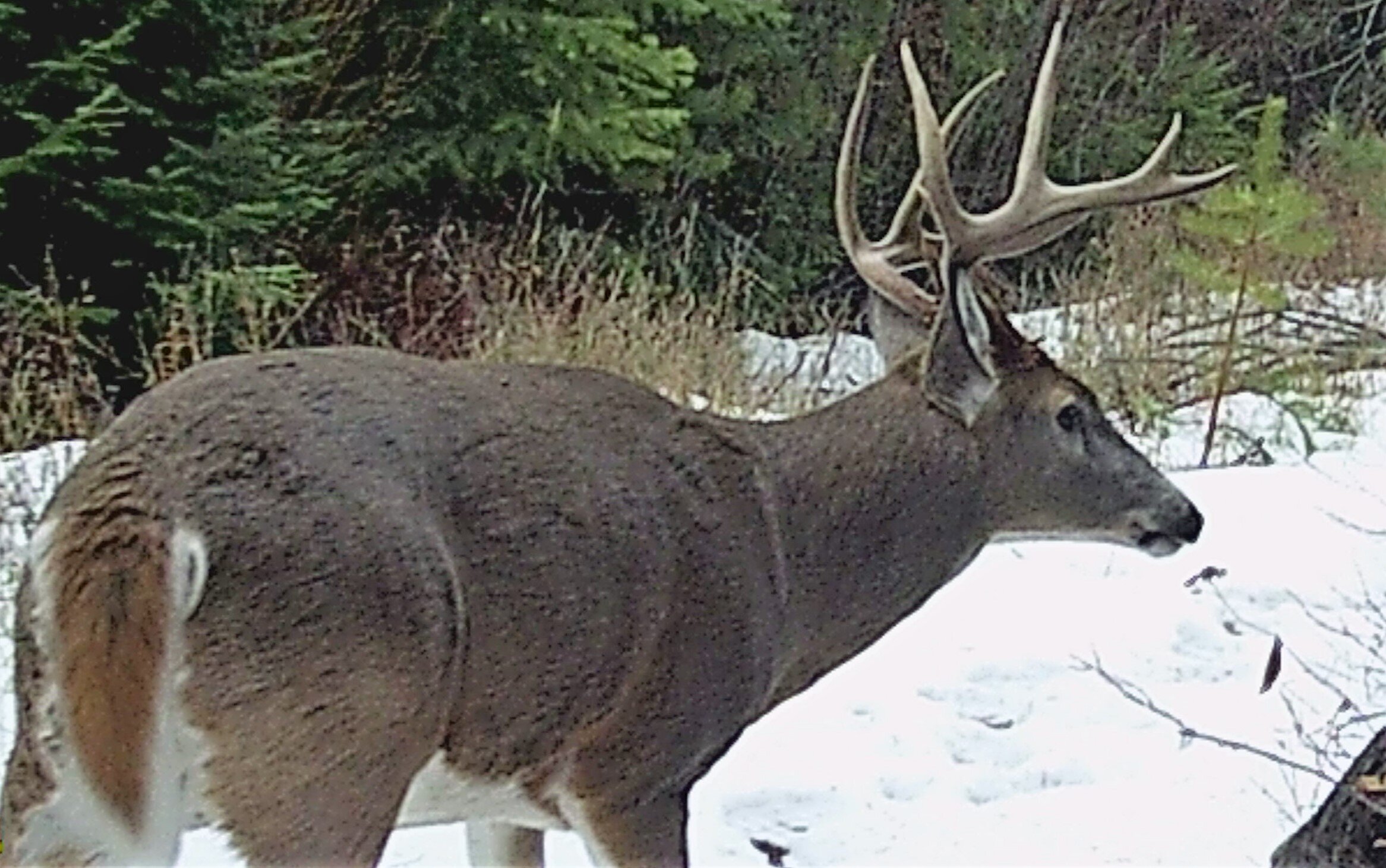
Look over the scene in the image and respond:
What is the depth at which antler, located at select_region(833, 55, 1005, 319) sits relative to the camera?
4918 mm

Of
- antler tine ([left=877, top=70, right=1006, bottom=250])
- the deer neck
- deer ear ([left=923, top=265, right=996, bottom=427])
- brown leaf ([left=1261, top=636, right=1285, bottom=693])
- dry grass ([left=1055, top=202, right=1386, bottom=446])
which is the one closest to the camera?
the deer neck

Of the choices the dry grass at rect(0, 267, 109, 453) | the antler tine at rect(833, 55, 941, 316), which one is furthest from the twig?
the dry grass at rect(0, 267, 109, 453)

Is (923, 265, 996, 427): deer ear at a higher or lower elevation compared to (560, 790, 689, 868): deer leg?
higher

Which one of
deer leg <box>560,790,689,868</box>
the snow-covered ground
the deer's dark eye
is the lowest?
the snow-covered ground

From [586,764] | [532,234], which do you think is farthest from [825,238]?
[586,764]

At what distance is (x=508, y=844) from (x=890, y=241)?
1626 mm

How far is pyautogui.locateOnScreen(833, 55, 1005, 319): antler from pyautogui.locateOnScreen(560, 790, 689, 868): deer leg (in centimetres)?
133

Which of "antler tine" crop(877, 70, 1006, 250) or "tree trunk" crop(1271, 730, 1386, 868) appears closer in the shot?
"tree trunk" crop(1271, 730, 1386, 868)

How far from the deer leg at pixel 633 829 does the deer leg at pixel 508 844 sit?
0.34m

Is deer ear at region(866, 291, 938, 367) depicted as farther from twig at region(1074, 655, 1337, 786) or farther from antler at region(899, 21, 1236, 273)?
twig at region(1074, 655, 1337, 786)

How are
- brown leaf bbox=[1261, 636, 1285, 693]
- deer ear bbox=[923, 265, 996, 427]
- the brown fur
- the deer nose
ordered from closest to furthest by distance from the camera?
the brown fur < deer ear bbox=[923, 265, 996, 427] < the deer nose < brown leaf bbox=[1261, 636, 1285, 693]

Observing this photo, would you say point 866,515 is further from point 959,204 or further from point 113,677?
point 113,677

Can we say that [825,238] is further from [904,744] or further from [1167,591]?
[904,744]

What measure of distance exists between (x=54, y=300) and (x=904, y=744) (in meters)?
4.42
